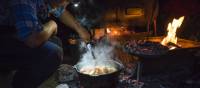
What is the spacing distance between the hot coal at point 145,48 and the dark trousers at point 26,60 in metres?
1.61

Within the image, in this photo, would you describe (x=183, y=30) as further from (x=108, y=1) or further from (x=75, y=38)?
(x=75, y=38)

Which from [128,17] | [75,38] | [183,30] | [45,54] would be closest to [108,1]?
[128,17]

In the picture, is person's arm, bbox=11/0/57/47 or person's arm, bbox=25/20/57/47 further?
person's arm, bbox=25/20/57/47

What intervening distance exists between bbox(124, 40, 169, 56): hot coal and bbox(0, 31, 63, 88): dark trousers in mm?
1612

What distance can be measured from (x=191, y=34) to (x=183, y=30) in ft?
0.71

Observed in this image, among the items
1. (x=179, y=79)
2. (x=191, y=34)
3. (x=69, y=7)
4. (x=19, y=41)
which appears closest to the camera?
(x=19, y=41)

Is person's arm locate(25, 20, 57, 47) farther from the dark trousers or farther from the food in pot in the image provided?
the food in pot

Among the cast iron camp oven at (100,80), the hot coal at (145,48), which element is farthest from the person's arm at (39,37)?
the hot coal at (145,48)

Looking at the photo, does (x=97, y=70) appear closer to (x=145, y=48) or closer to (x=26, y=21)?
(x=145, y=48)

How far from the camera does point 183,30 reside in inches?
318

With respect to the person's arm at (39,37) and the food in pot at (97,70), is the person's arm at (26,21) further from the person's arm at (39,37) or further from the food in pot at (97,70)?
the food in pot at (97,70)

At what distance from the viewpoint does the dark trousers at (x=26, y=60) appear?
4.57 metres

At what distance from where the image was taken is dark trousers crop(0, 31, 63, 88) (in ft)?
15.0

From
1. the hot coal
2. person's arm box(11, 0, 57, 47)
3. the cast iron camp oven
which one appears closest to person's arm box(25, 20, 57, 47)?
person's arm box(11, 0, 57, 47)
